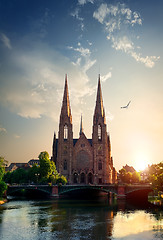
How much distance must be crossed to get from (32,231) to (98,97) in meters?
85.0

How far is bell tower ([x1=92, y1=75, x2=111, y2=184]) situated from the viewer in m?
106

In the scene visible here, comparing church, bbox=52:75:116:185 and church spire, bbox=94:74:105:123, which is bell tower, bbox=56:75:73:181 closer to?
church, bbox=52:75:116:185

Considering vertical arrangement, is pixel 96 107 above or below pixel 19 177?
above

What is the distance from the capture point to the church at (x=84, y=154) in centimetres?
10644

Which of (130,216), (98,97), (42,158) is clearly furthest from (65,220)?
(98,97)

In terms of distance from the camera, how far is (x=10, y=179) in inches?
4003

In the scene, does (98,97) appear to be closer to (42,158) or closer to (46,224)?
(42,158)

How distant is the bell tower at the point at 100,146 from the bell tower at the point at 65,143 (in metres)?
10.3

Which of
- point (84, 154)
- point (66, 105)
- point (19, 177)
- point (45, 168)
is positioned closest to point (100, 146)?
point (84, 154)

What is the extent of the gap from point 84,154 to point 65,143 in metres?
9.25

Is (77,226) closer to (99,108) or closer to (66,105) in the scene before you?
(99,108)

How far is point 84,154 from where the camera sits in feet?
360

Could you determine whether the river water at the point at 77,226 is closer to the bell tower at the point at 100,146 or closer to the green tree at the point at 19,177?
the green tree at the point at 19,177

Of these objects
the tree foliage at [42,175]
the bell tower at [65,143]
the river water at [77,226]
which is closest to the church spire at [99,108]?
the bell tower at [65,143]
